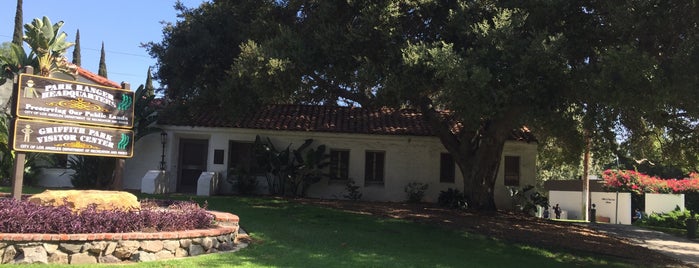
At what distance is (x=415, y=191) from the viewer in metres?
20.5

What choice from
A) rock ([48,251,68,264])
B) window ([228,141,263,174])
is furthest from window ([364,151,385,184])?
rock ([48,251,68,264])

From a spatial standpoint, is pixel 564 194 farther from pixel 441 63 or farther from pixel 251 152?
pixel 441 63

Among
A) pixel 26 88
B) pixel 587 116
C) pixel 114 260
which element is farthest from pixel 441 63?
pixel 26 88

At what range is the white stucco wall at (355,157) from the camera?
20406 mm

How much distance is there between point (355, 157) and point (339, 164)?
2.28 ft

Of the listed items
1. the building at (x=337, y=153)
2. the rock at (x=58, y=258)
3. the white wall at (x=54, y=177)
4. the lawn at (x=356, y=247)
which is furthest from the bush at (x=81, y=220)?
the white wall at (x=54, y=177)

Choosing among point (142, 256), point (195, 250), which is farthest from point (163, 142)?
point (142, 256)

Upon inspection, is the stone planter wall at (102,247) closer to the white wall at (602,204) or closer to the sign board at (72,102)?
the sign board at (72,102)

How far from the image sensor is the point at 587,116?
1083 cm

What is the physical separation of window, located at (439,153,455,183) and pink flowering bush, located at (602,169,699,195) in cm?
1296

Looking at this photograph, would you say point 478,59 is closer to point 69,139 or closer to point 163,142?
point 69,139

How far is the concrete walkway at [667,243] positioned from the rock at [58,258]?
12.0 meters

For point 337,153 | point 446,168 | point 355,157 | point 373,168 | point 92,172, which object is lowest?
point 92,172

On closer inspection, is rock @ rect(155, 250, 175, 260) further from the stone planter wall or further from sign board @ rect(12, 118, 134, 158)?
sign board @ rect(12, 118, 134, 158)
